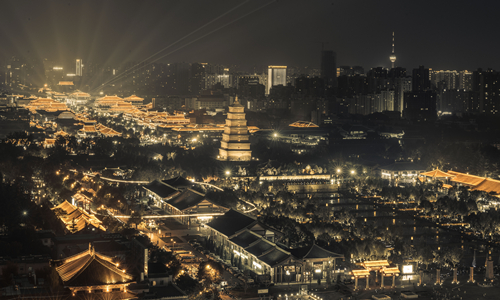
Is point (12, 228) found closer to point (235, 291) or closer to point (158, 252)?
point (158, 252)

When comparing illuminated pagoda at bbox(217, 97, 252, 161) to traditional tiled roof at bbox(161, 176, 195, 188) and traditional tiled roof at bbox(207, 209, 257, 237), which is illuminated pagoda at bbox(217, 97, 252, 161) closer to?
traditional tiled roof at bbox(161, 176, 195, 188)

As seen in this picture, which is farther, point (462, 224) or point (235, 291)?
point (462, 224)

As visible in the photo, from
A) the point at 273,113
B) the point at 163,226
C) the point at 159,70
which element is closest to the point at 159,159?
the point at 163,226

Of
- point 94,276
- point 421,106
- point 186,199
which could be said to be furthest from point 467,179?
point 421,106

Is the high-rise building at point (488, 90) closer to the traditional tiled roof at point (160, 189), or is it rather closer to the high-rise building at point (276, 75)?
the high-rise building at point (276, 75)

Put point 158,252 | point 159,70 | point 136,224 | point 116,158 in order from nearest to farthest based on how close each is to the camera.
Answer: point 158,252
point 136,224
point 116,158
point 159,70

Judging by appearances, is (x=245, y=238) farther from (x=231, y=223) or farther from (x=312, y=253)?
(x=312, y=253)

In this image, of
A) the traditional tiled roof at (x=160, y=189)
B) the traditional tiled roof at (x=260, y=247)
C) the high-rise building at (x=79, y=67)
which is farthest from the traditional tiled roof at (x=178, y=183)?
the high-rise building at (x=79, y=67)
